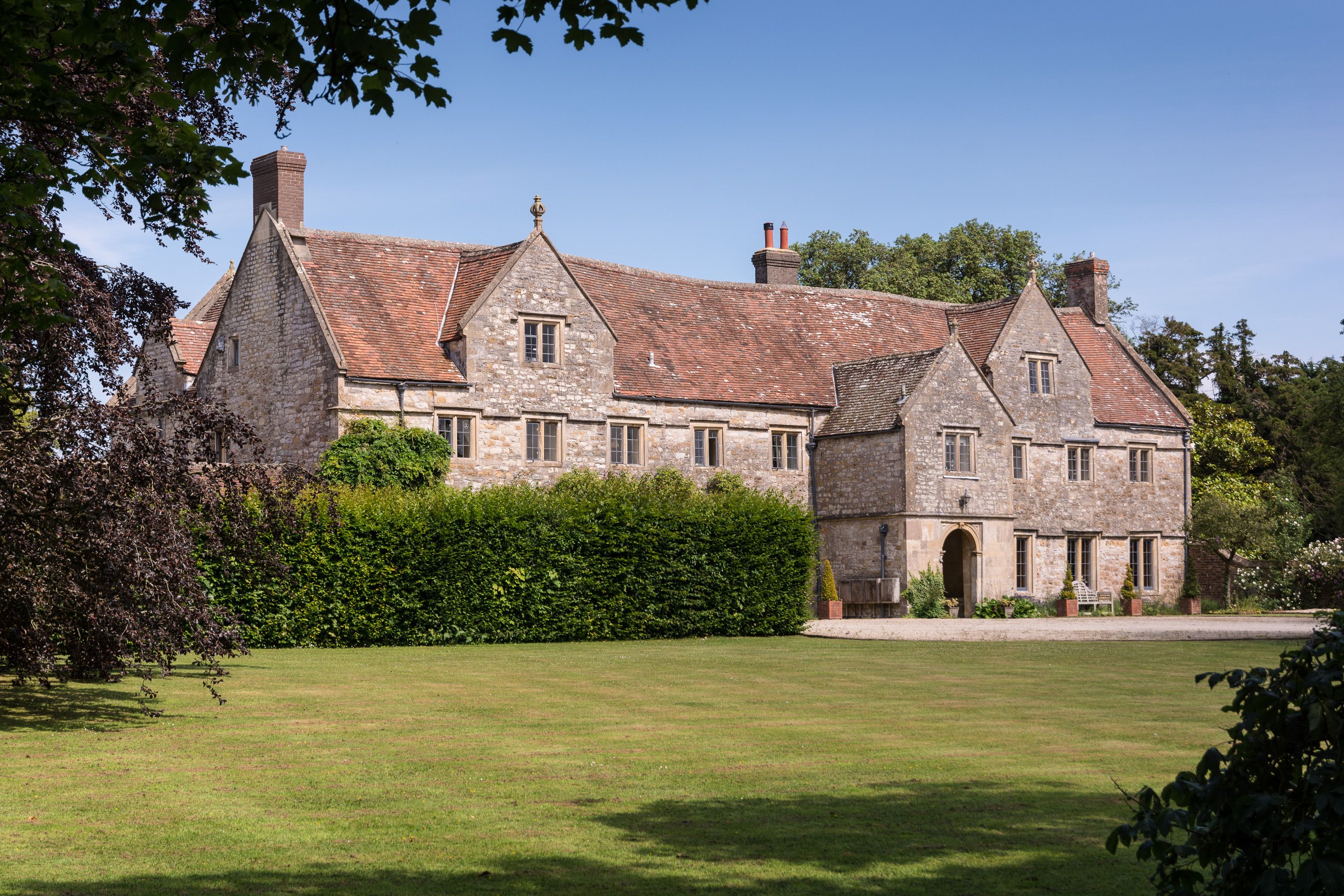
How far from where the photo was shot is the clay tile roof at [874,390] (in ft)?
131

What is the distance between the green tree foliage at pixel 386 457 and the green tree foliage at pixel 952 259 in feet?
109

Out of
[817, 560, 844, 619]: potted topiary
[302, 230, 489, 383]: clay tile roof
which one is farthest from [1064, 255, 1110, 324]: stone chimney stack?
[302, 230, 489, 383]: clay tile roof

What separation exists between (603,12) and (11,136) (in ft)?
27.6

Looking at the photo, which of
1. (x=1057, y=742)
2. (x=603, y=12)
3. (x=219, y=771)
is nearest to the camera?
(x=603, y=12)

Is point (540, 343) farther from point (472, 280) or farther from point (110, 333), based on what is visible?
point (110, 333)

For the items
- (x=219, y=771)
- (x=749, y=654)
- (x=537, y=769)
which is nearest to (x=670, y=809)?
(x=537, y=769)

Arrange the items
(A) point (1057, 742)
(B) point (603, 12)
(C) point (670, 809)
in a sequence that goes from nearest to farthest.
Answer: (B) point (603, 12) < (C) point (670, 809) < (A) point (1057, 742)

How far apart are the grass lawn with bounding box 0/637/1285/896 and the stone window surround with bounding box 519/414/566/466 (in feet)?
54.8

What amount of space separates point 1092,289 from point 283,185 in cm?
2898

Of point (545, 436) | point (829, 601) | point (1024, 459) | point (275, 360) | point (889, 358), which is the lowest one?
point (829, 601)

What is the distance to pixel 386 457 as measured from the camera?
108 feet

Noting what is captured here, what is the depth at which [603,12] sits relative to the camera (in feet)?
25.3

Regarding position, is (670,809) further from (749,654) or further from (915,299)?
(915,299)

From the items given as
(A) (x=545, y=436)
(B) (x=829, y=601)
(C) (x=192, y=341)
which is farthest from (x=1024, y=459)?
(C) (x=192, y=341)
